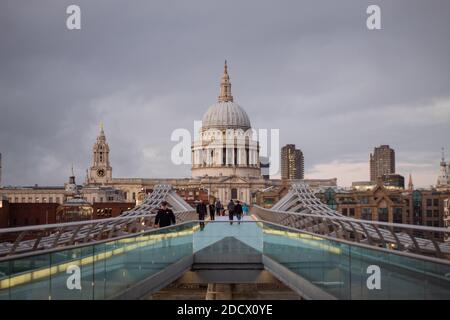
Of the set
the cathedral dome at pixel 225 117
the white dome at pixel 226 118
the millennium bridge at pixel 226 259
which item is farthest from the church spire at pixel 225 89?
the millennium bridge at pixel 226 259

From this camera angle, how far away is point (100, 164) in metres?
152

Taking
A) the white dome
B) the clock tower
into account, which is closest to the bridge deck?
the white dome

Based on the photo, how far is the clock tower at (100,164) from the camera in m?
152

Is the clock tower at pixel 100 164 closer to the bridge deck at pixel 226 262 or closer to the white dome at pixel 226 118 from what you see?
the white dome at pixel 226 118

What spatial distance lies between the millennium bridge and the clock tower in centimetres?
13677

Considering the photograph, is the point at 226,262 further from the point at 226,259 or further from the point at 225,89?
the point at 225,89

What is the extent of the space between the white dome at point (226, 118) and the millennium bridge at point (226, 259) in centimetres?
12930

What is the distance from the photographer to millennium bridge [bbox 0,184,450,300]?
Answer: 722cm

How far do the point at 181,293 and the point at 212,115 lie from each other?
12874 cm

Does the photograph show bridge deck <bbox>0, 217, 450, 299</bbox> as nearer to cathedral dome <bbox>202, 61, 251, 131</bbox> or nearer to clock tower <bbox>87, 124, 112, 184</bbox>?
cathedral dome <bbox>202, 61, 251, 131</bbox>

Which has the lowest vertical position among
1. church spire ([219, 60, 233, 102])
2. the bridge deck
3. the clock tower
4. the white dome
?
the bridge deck

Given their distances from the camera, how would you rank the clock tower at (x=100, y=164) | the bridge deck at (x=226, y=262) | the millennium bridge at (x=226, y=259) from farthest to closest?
the clock tower at (x=100, y=164) → the millennium bridge at (x=226, y=259) → the bridge deck at (x=226, y=262)

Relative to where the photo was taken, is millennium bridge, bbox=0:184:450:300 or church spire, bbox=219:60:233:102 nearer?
millennium bridge, bbox=0:184:450:300

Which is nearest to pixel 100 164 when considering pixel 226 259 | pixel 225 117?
pixel 225 117
